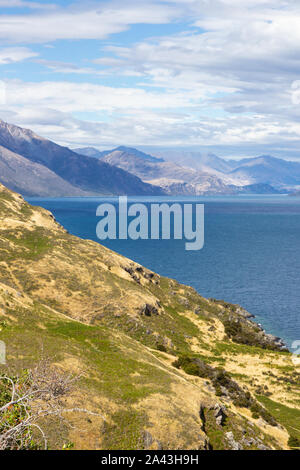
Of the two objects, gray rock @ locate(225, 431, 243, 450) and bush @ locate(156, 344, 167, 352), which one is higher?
bush @ locate(156, 344, 167, 352)

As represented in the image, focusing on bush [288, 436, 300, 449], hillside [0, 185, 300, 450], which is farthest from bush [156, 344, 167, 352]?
bush [288, 436, 300, 449]

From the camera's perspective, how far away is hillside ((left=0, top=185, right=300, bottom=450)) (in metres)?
37.9

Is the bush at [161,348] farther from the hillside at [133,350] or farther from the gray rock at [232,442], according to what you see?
the gray rock at [232,442]

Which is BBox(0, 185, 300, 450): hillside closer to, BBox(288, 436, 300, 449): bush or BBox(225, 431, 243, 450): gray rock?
BBox(225, 431, 243, 450): gray rock

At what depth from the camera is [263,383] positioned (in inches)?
2884

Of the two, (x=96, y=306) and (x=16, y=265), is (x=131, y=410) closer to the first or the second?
(x=96, y=306)

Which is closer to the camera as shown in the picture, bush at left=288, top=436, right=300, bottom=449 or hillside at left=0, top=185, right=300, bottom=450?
hillside at left=0, top=185, right=300, bottom=450

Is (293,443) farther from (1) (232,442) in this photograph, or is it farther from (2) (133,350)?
(2) (133,350)

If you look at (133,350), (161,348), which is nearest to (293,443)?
(133,350)

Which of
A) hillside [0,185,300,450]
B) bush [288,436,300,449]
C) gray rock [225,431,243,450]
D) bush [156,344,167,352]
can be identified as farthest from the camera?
bush [156,344,167,352]

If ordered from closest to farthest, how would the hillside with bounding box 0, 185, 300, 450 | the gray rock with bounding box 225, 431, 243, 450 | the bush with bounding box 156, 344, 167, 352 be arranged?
1. the hillside with bounding box 0, 185, 300, 450
2. the gray rock with bounding box 225, 431, 243, 450
3. the bush with bounding box 156, 344, 167, 352

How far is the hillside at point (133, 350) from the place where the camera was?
37.9 m

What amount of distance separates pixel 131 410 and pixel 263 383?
137ft

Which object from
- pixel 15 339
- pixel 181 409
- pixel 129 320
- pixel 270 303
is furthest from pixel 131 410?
pixel 270 303
